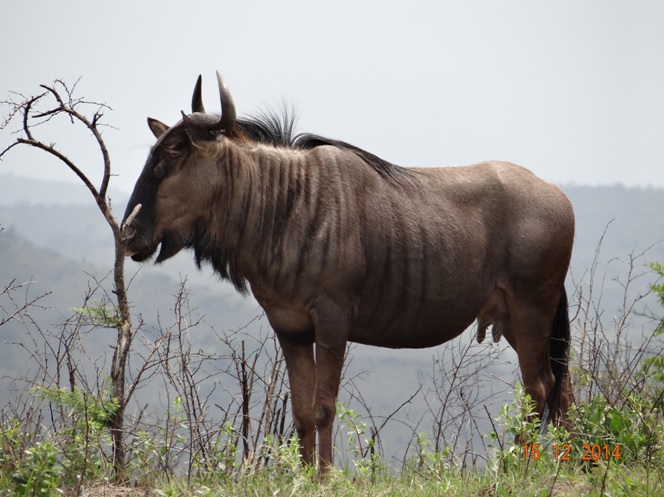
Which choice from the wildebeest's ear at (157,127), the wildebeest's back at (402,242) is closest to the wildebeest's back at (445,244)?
the wildebeest's back at (402,242)

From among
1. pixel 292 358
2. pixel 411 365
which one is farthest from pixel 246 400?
pixel 411 365

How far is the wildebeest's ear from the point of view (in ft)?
21.5

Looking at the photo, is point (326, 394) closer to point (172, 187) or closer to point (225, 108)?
point (172, 187)

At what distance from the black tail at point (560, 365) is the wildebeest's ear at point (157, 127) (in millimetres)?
3154

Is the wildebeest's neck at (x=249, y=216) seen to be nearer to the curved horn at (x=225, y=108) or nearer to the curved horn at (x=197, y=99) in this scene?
the curved horn at (x=225, y=108)

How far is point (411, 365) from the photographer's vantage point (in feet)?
332

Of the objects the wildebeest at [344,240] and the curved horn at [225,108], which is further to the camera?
the wildebeest at [344,240]

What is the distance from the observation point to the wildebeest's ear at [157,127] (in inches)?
258

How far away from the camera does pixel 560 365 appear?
23.1 feet

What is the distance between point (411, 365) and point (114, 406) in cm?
9610

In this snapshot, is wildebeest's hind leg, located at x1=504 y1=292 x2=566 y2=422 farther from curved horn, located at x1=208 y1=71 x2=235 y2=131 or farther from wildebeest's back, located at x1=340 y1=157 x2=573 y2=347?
curved horn, located at x1=208 y1=71 x2=235 y2=131

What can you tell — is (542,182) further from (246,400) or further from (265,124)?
(246,400)

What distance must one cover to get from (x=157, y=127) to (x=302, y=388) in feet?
6.80
